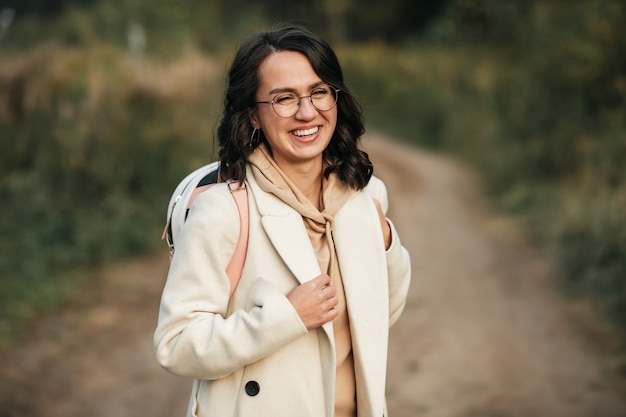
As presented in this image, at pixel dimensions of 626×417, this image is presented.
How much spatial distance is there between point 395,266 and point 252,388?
59 centimetres

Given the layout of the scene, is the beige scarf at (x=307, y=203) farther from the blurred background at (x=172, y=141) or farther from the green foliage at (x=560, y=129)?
the blurred background at (x=172, y=141)

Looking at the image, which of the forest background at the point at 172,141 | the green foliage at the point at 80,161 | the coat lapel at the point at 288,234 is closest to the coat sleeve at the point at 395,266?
the coat lapel at the point at 288,234

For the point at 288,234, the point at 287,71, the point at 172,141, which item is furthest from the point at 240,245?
the point at 172,141

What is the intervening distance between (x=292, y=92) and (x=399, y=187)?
34.6 ft

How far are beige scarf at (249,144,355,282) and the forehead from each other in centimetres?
21

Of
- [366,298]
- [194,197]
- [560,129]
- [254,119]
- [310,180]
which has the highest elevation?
[560,129]

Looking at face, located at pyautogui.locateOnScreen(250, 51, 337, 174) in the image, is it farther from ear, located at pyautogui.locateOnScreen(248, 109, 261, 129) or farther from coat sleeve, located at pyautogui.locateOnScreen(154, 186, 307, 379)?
coat sleeve, located at pyautogui.locateOnScreen(154, 186, 307, 379)

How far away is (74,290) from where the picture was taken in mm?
6883

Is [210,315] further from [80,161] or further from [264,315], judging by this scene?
[80,161]

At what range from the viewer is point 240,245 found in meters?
2.17

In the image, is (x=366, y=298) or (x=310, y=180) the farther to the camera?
(x=310, y=180)

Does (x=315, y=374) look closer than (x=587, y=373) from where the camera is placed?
Yes

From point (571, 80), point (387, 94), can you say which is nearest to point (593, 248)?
point (571, 80)

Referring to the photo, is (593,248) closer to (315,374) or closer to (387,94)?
(315,374)
